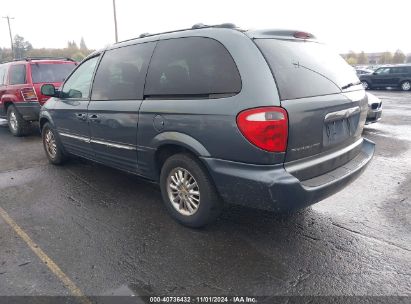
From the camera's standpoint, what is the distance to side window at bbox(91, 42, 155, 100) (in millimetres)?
3512

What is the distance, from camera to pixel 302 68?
287 centimetres

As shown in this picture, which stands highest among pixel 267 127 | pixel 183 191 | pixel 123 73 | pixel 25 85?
pixel 123 73

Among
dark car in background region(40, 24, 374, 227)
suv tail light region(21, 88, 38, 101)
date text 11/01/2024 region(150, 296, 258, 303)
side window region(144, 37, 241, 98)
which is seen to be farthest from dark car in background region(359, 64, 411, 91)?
date text 11/01/2024 region(150, 296, 258, 303)

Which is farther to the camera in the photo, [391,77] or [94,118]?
[391,77]

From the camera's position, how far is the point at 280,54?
2.79 m

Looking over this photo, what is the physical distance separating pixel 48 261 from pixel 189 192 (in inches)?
52.8

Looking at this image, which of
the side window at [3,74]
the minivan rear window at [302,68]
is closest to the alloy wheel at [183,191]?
the minivan rear window at [302,68]

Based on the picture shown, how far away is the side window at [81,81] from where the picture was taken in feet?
14.2

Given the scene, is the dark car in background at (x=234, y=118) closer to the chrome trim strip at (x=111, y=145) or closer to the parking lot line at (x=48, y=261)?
the chrome trim strip at (x=111, y=145)

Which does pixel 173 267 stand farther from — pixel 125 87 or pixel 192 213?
pixel 125 87

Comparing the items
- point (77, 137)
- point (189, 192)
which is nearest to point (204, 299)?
point (189, 192)

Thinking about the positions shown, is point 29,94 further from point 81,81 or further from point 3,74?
point 81,81

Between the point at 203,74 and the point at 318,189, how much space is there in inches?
54.0

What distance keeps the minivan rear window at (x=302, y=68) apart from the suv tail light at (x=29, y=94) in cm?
621
